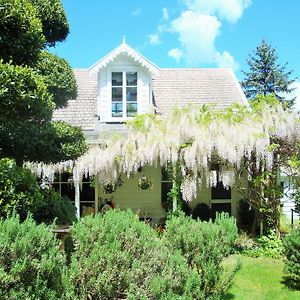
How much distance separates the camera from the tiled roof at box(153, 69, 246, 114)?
53.9 ft

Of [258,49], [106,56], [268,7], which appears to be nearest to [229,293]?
[106,56]

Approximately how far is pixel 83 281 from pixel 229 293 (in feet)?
13.6

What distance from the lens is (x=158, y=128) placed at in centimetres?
1219

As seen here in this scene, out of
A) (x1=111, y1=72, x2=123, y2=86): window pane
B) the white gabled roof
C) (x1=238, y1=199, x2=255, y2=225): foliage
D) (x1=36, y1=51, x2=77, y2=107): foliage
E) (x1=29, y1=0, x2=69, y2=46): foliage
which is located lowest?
(x1=238, y1=199, x2=255, y2=225): foliage

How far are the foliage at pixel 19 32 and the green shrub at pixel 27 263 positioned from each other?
3.05m

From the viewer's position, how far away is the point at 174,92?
56.0 ft

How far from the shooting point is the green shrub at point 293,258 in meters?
8.02

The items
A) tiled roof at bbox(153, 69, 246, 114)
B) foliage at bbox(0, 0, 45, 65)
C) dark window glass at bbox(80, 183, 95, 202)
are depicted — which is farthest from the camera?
tiled roof at bbox(153, 69, 246, 114)

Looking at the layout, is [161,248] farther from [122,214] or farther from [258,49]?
[258,49]

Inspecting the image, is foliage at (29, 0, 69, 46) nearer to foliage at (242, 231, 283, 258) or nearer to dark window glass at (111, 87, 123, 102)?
dark window glass at (111, 87, 123, 102)

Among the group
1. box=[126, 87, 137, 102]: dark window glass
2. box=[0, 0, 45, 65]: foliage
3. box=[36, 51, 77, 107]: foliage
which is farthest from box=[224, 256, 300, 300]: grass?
box=[126, 87, 137, 102]: dark window glass

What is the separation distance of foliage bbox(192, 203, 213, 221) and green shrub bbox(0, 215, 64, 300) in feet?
36.7

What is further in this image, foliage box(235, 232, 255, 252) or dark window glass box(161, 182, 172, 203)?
dark window glass box(161, 182, 172, 203)

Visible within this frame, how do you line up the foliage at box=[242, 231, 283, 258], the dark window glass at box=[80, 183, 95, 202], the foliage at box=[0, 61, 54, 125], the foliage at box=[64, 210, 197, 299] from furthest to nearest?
1. the dark window glass at box=[80, 183, 95, 202]
2. the foliage at box=[242, 231, 283, 258]
3. the foliage at box=[0, 61, 54, 125]
4. the foliage at box=[64, 210, 197, 299]
